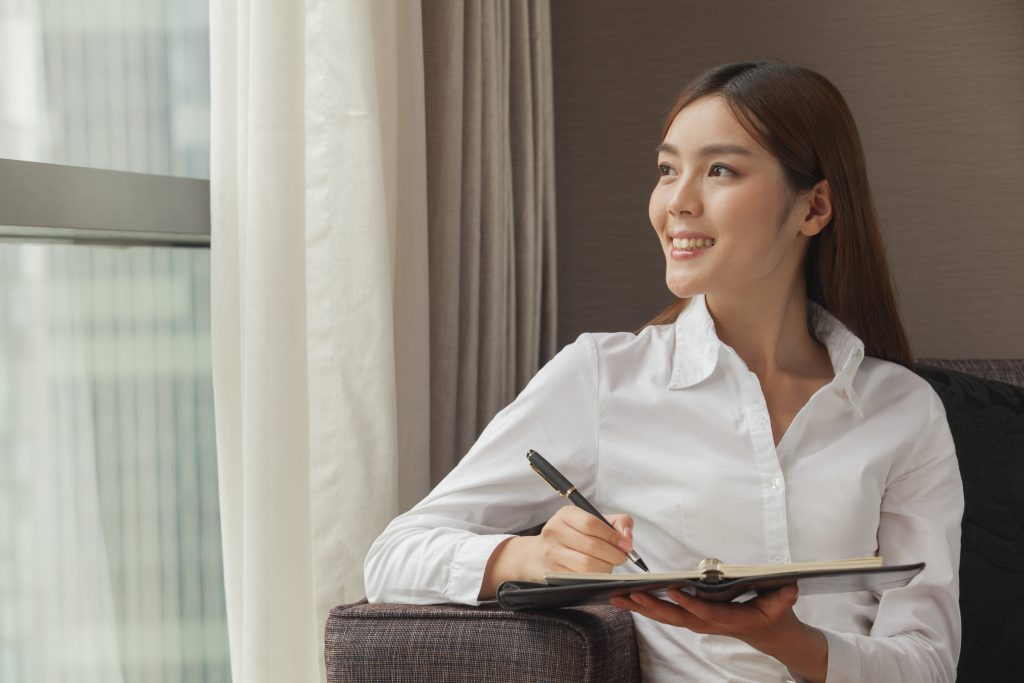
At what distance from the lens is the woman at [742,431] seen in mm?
1400

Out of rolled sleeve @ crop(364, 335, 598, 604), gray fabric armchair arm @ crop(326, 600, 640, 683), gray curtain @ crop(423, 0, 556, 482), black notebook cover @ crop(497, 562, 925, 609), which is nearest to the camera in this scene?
black notebook cover @ crop(497, 562, 925, 609)

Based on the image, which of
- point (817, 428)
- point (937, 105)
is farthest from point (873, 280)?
point (937, 105)

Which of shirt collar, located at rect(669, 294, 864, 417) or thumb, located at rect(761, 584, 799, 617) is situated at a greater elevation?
shirt collar, located at rect(669, 294, 864, 417)

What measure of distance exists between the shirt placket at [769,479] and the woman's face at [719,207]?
17cm

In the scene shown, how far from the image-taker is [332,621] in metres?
1.31

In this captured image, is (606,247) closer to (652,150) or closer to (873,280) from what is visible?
(652,150)

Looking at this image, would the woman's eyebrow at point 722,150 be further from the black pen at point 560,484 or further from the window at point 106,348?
the window at point 106,348

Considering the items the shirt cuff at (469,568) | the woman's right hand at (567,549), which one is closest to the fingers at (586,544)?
the woman's right hand at (567,549)

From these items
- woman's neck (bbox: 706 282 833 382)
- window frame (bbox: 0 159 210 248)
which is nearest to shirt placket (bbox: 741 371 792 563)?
woman's neck (bbox: 706 282 833 382)

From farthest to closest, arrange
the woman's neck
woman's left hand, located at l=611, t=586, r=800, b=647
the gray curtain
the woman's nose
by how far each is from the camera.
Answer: the gray curtain → the woman's neck → the woman's nose → woman's left hand, located at l=611, t=586, r=800, b=647

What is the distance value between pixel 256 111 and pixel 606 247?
1.17m

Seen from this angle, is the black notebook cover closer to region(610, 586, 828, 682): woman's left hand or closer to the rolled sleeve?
region(610, 586, 828, 682): woman's left hand

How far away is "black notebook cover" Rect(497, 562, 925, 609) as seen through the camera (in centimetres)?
100

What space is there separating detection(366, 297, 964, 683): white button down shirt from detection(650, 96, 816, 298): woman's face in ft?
0.35
